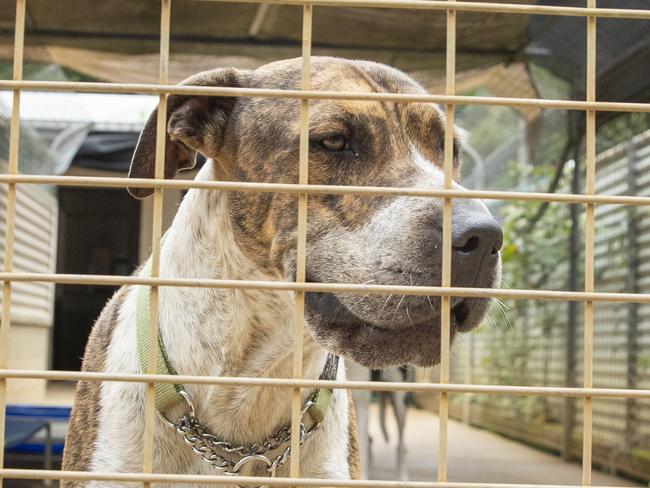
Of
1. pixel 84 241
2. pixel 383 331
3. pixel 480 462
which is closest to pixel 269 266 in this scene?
pixel 383 331

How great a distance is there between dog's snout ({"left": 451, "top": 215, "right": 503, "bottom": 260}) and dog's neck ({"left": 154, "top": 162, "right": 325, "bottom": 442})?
0.68m

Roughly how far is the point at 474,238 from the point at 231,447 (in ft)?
3.18

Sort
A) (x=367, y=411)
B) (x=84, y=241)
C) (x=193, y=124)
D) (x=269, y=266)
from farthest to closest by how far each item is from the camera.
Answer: (x=84, y=241)
(x=367, y=411)
(x=193, y=124)
(x=269, y=266)

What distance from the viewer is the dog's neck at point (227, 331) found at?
2389 mm

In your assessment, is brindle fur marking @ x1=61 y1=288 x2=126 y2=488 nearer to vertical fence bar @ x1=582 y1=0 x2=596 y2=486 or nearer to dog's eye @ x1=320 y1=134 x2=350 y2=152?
dog's eye @ x1=320 y1=134 x2=350 y2=152

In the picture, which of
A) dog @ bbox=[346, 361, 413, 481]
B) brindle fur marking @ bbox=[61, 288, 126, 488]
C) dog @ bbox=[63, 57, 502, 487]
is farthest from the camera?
dog @ bbox=[346, 361, 413, 481]

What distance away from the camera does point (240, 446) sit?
7.86ft

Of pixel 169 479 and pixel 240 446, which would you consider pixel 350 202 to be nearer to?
pixel 240 446

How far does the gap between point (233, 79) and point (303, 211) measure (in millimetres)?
1135

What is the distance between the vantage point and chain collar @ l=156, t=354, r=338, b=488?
2299 mm

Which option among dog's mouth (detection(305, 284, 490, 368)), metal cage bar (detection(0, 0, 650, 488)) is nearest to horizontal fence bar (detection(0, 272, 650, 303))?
metal cage bar (detection(0, 0, 650, 488))

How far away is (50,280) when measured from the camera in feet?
4.67

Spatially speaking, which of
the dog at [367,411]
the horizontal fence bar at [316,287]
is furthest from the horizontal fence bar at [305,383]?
the dog at [367,411]

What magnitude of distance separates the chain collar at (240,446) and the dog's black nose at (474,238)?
719 millimetres
